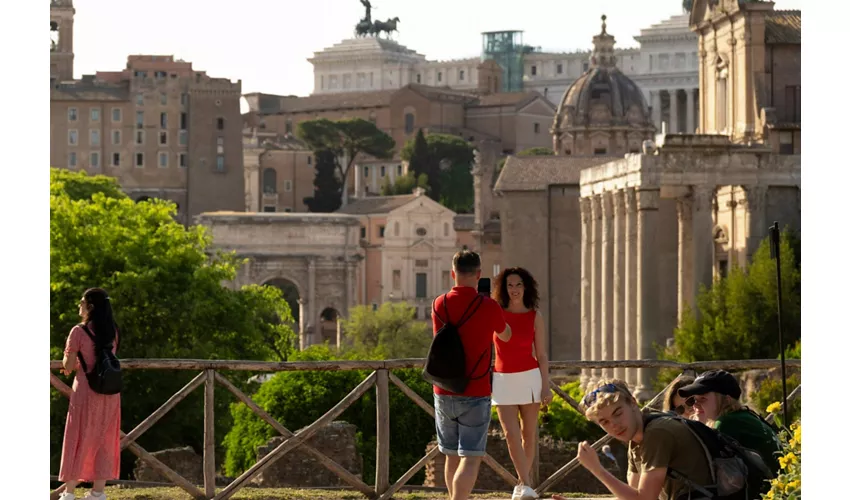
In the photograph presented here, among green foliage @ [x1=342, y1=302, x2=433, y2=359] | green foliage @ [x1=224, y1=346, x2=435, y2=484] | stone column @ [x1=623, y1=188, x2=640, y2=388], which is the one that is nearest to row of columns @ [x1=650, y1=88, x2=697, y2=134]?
green foliage @ [x1=342, y1=302, x2=433, y2=359]

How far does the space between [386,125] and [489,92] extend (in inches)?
465

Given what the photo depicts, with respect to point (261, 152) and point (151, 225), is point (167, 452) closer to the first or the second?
point (151, 225)

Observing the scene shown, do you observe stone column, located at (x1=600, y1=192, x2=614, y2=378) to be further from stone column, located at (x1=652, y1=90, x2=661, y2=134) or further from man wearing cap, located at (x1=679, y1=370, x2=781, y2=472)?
stone column, located at (x1=652, y1=90, x2=661, y2=134)

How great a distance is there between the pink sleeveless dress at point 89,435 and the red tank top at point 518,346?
Answer: 172 centimetres

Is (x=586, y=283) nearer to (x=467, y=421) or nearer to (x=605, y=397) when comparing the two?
(x=467, y=421)

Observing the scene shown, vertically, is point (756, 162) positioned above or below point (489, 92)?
below

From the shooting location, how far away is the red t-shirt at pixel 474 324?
800 centimetres

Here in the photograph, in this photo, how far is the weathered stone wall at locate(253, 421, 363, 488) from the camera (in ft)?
48.2

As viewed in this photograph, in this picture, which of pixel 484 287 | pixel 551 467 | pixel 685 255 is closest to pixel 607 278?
pixel 685 255

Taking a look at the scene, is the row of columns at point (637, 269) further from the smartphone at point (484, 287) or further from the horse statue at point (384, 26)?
the horse statue at point (384, 26)

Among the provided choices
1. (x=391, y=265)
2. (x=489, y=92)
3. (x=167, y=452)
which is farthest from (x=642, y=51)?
(x=167, y=452)

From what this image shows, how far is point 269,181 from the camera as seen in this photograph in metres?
117

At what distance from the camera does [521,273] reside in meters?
8.53

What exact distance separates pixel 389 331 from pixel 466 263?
61.9 metres
